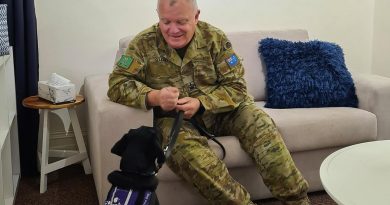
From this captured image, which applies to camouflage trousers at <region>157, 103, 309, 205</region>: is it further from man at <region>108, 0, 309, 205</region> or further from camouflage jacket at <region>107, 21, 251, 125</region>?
camouflage jacket at <region>107, 21, 251, 125</region>

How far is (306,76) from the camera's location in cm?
220

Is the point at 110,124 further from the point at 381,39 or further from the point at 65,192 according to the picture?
the point at 381,39

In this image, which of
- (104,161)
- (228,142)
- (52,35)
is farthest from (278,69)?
(52,35)

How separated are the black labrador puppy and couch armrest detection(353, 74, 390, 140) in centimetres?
134

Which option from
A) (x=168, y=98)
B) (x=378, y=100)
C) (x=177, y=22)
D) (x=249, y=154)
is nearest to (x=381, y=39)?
(x=378, y=100)

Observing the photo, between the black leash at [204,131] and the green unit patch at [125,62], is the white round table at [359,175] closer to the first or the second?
the black leash at [204,131]

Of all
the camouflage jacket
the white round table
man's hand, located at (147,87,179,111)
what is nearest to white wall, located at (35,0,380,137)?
the camouflage jacket

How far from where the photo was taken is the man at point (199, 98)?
1.63 m

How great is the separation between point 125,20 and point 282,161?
1.31 m

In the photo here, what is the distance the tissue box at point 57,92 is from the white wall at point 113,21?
33 centimetres

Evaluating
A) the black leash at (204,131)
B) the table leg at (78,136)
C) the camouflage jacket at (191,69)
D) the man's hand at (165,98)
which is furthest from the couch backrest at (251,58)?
the man's hand at (165,98)

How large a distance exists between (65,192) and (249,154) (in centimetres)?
95

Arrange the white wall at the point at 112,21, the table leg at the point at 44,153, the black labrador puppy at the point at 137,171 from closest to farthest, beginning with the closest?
→ the black labrador puppy at the point at 137,171 < the table leg at the point at 44,153 < the white wall at the point at 112,21

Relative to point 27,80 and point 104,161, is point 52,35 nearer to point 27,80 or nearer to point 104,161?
point 27,80
